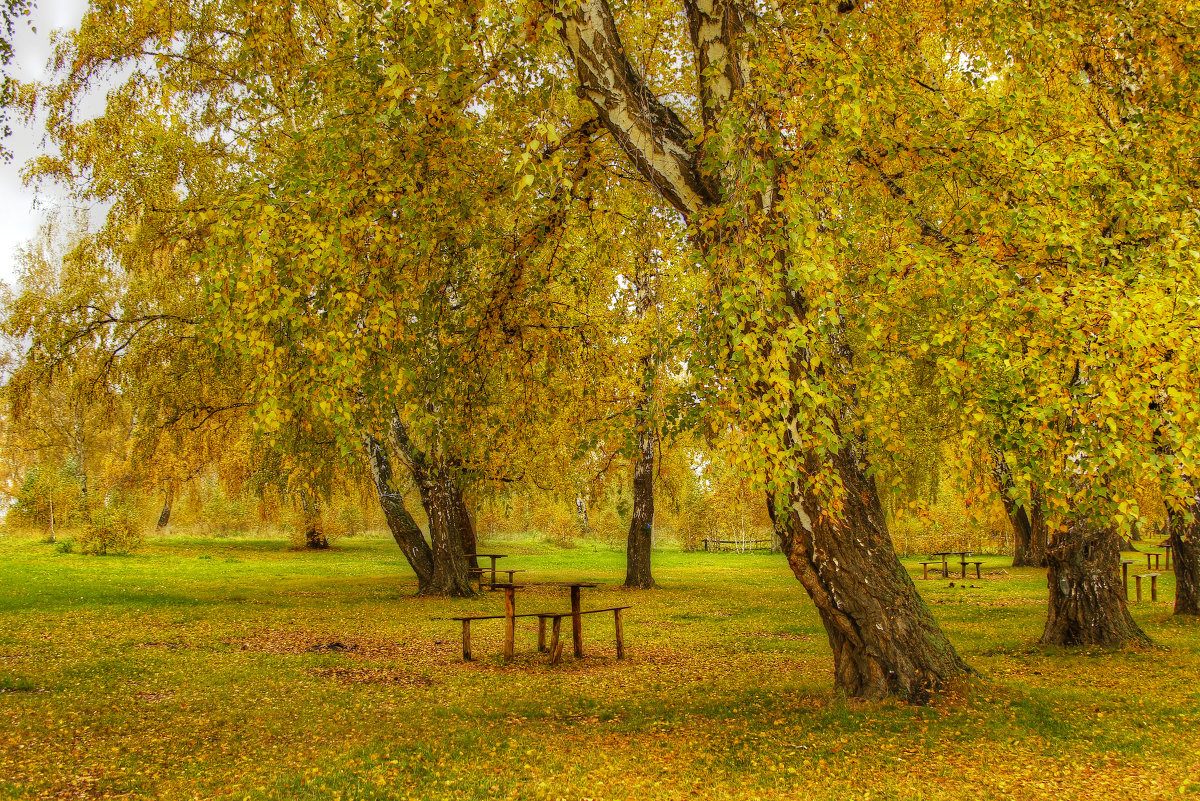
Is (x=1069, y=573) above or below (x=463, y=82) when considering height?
below

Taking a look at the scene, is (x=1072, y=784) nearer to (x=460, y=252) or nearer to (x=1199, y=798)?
(x=1199, y=798)

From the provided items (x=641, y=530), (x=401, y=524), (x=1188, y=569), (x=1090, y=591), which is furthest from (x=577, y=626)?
(x=1188, y=569)

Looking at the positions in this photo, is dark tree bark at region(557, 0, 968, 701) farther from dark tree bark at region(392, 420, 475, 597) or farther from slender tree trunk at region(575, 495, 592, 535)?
slender tree trunk at region(575, 495, 592, 535)

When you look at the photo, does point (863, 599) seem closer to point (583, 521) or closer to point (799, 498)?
point (799, 498)

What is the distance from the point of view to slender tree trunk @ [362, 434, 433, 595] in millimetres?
16469

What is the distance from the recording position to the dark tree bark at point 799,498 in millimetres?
6242

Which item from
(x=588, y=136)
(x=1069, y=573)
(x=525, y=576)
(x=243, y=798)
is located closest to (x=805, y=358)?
(x=588, y=136)

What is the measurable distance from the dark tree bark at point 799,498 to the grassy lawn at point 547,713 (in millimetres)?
416

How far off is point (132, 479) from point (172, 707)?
18.3 m

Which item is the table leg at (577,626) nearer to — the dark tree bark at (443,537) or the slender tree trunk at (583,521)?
the dark tree bark at (443,537)

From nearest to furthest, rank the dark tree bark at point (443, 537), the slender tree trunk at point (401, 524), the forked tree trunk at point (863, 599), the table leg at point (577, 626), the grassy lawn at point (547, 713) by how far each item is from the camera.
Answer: the grassy lawn at point (547, 713)
the forked tree trunk at point (863, 599)
the table leg at point (577, 626)
the slender tree trunk at point (401, 524)
the dark tree bark at point (443, 537)

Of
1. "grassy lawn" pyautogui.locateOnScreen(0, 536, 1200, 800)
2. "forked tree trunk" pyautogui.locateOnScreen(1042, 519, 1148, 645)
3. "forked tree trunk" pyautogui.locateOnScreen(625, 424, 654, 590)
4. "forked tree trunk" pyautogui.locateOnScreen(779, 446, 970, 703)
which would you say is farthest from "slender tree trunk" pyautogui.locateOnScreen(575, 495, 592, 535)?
"forked tree trunk" pyautogui.locateOnScreen(779, 446, 970, 703)

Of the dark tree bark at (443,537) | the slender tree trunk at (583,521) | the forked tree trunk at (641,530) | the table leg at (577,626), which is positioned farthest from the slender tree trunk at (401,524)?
the slender tree trunk at (583,521)

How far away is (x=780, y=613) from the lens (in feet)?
49.8
